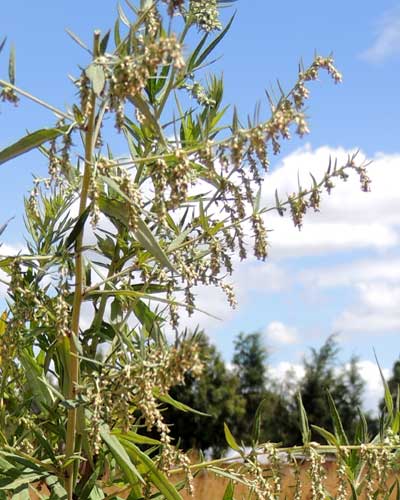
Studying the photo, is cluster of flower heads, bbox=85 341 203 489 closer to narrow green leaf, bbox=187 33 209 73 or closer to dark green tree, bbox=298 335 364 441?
narrow green leaf, bbox=187 33 209 73

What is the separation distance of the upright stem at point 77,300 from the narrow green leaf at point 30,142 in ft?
0.24

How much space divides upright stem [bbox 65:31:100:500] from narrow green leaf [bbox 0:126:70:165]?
7 centimetres

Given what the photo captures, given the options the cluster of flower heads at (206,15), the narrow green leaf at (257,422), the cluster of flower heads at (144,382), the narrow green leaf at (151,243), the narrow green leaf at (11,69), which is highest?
the cluster of flower heads at (206,15)

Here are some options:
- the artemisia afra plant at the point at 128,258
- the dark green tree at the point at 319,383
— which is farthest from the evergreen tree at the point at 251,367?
the artemisia afra plant at the point at 128,258

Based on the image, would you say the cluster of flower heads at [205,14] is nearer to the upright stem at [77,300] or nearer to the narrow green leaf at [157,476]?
the upright stem at [77,300]

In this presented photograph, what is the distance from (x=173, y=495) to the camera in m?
2.29

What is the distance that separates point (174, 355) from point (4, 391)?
110 cm

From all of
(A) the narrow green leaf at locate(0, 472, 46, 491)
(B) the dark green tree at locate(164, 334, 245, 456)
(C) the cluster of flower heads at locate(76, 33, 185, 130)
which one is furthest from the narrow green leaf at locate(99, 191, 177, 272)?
(B) the dark green tree at locate(164, 334, 245, 456)

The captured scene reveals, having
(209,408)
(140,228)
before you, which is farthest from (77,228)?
(209,408)

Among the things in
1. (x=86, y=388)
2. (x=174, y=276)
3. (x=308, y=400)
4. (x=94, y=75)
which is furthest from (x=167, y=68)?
(x=308, y=400)

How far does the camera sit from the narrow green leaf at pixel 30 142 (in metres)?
2.01

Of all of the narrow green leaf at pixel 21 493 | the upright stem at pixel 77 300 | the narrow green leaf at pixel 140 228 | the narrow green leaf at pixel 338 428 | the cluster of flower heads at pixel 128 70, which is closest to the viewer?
the cluster of flower heads at pixel 128 70

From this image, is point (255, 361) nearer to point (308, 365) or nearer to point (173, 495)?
point (308, 365)

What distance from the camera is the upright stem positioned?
1.98 m
